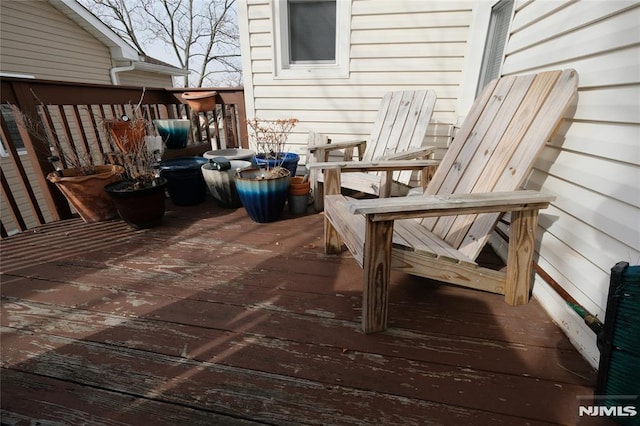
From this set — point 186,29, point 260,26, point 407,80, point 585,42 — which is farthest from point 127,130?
point 186,29

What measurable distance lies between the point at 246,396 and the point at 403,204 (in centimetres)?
87

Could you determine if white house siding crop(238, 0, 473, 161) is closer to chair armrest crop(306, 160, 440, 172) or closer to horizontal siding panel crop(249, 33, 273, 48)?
horizontal siding panel crop(249, 33, 273, 48)

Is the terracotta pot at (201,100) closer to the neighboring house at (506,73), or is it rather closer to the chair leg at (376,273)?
the neighboring house at (506,73)

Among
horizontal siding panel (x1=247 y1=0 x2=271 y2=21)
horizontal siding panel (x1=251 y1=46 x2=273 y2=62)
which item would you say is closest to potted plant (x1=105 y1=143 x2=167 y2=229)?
horizontal siding panel (x1=251 y1=46 x2=273 y2=62)

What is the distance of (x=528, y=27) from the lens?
1.74 meters

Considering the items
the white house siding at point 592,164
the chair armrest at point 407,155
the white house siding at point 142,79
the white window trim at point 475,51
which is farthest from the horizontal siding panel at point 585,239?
the white house siding at point 142,79

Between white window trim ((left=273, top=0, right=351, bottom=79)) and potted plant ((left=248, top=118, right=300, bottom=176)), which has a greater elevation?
white window trim ((left=273, top=0, right=351, bottom=79))

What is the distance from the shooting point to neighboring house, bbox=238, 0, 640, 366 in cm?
107

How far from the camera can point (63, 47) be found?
6.07m

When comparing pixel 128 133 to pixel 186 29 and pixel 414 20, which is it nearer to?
pixel 414 20

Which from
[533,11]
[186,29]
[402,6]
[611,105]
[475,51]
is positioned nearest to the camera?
[611,105]

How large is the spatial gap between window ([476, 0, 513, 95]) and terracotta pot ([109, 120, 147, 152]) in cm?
300

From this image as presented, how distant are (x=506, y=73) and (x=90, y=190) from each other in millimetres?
3229

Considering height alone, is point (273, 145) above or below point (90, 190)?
above
